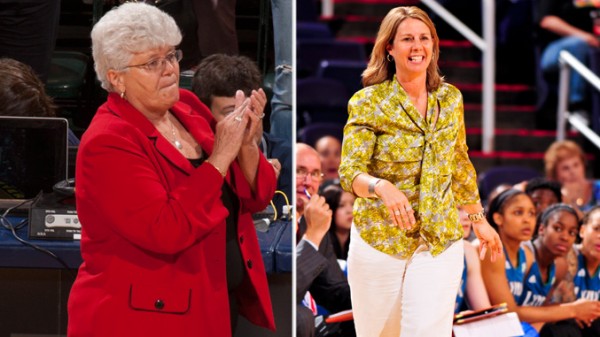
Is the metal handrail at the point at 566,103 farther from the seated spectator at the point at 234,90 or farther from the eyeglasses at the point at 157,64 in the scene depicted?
the eyeglasses at the point at 157,64

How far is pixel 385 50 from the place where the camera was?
295 centimetres

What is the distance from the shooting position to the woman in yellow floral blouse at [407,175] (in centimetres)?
287

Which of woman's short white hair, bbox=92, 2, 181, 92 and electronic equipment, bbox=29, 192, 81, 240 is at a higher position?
woman's short white hair, bbox=92, 2, 181, 92

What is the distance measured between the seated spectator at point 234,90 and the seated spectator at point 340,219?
2.25m

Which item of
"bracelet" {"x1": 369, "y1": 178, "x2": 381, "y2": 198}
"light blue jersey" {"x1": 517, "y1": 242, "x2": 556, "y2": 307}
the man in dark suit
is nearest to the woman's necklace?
"bracelet" {"x1": 369, "y1": 178, "x2": 381, "y2": 198}

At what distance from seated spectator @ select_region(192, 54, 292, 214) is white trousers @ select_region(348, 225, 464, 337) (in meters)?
0.28

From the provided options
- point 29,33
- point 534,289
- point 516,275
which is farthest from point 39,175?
point 534,289

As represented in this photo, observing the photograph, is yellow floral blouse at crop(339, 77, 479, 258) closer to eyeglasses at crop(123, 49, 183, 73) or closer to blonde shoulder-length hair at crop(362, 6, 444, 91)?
blonde shoulder-length hair at crop(362, 6, 444, 91)

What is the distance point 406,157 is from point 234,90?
527mm

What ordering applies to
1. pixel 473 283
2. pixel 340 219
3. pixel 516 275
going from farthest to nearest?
pixel 340 219
pixel 516 275
pixel 473 283

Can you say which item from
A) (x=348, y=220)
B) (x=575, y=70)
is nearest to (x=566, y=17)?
(x=575, y=70)

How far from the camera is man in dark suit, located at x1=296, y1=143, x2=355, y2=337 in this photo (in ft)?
11.7

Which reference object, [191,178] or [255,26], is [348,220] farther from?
[191,178]

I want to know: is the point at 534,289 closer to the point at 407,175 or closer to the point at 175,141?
the point at 407,175
